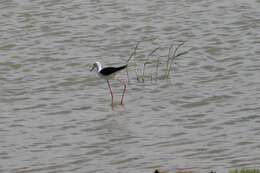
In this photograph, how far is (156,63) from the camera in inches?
583

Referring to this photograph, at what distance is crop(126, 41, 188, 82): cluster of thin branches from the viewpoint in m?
14.1

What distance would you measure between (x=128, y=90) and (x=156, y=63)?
1369 millimetres

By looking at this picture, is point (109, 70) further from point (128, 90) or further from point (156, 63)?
point (156, 63)

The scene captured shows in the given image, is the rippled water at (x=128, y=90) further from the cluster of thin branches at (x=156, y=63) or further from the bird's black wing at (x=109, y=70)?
the bird's black wing at (x=109, y=70)

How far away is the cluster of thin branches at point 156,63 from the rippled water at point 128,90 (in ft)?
0.58

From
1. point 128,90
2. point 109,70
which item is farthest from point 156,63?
point 109,70

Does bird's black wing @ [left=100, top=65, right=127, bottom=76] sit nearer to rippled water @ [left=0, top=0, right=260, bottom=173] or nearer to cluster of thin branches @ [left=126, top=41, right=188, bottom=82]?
rippled water @ [left=0, top=0, right=260, bottom=173]

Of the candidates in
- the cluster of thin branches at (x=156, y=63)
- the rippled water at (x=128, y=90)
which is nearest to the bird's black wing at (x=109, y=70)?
the rippled water at (x=128, y=90)

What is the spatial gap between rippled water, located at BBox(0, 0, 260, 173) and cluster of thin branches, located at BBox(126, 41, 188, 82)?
18 cm

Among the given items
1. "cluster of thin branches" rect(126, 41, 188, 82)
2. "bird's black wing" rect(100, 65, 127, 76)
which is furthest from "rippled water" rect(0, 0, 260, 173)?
"bird's black wing" rect(100, 65, 127, 76)

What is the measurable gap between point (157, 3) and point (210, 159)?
31.2 feet

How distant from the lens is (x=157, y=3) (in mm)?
18828

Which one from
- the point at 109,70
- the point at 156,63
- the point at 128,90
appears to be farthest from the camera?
the point at 156,63

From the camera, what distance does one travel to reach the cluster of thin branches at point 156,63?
14117mm
